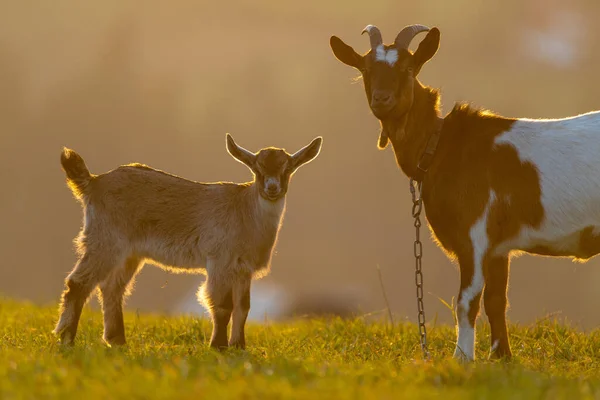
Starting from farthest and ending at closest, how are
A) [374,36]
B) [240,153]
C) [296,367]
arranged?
1. [240,153]
2. [374,36]
3. [296,367]

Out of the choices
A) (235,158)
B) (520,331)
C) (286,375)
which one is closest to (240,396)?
(286,375)

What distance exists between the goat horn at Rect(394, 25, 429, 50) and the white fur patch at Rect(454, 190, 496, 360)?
153 cm

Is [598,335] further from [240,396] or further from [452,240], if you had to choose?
[240,396]

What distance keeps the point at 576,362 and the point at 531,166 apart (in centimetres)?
179

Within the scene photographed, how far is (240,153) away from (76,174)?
1.67 m

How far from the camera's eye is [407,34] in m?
6.83

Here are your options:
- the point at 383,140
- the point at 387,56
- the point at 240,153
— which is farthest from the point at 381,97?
the point at 240,153

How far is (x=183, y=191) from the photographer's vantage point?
7.61 m

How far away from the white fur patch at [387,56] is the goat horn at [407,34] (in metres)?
0.15

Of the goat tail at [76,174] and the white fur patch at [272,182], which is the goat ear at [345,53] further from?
the goat tail at [76,174]

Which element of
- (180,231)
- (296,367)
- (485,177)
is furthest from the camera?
(180,231)

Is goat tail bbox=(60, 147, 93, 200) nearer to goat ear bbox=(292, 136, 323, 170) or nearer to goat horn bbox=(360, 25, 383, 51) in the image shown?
goat ear bbox=(292, 136, 323, 170)

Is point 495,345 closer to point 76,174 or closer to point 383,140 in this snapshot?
point 383,140

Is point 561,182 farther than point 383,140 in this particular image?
No
